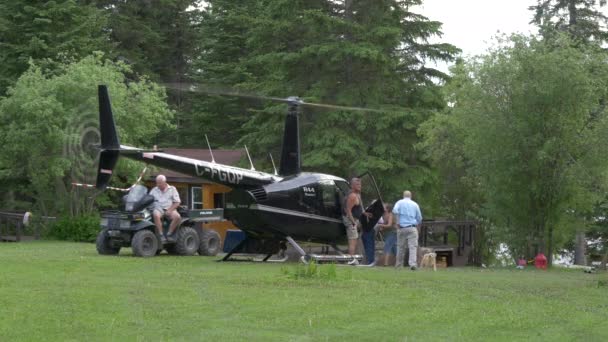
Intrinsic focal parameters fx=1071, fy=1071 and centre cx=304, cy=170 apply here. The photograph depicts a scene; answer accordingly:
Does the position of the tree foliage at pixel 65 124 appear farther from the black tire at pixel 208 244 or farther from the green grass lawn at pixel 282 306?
the green grass lawn at pixel 282 306

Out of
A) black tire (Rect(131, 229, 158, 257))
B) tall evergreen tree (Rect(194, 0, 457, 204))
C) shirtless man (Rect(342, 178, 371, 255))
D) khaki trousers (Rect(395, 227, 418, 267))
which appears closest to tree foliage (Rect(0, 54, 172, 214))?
tall evergreen tree (Rect(194, 0, 457, 204))

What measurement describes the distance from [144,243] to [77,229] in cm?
1184

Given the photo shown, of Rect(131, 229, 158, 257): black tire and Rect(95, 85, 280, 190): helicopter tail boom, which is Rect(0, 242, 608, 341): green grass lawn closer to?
Rect(95, 85, 280, 190): helicopter tail boom

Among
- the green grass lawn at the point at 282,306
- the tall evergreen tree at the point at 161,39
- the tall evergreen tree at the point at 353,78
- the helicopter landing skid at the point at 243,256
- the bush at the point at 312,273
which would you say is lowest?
the green grass lawn at the point at 282,306

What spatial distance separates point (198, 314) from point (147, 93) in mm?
24492

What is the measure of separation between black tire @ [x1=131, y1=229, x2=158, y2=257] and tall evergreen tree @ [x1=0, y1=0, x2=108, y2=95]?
17.7 meters

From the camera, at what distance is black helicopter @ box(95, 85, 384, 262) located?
66.2ft

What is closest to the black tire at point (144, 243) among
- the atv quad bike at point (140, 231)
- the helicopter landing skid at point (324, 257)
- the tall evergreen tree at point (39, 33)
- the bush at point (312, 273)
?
the atv quad bike at point (140, 231)

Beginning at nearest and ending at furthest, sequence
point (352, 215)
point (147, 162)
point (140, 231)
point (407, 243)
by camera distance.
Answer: point (147, 162), point (407, 243), point (140, 231), point (352, 215)

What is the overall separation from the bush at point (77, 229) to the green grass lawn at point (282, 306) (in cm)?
1479

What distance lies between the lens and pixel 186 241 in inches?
897

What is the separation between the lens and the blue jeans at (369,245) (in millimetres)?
22109

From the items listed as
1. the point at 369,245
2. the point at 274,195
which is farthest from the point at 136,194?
the point at 369,245

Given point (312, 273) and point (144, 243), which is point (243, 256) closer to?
point (144, 243)
